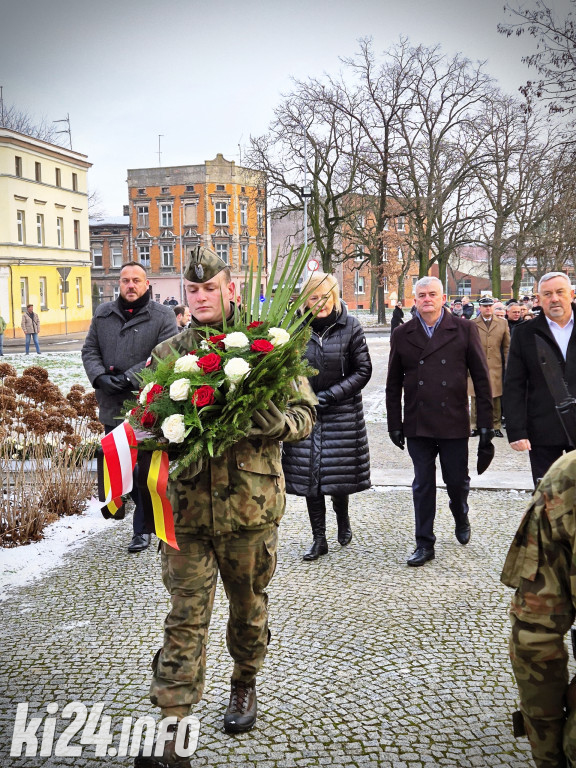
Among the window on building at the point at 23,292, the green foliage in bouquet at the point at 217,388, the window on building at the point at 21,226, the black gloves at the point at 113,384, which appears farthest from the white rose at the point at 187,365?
the window on building at the point at 21,226

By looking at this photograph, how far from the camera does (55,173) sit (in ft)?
162

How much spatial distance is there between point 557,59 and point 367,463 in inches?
374

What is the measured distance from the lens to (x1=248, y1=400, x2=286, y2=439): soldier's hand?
10.9ft

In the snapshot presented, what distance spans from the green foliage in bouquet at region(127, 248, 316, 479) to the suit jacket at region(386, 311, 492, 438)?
9.64 ft

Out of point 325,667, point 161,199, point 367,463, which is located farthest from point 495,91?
point 161,199

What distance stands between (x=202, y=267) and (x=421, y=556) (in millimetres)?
3411

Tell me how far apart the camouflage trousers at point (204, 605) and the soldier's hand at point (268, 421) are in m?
0.48

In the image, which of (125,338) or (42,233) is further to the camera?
(42,233)

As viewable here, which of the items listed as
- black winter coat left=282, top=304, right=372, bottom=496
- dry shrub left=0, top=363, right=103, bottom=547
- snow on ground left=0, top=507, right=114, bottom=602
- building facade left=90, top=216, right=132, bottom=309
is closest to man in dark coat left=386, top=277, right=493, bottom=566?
black winter coat left=282, top=304, right=372, bottom=496

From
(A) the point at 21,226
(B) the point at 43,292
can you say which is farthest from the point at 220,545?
(B) the point at 43,292

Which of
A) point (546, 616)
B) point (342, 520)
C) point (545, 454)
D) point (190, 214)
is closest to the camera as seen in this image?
point (546, 616)

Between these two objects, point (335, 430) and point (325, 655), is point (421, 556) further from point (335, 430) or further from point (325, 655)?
point (325, 655)

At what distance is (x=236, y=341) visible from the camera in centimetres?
331

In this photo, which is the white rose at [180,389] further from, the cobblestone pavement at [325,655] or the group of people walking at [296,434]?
the cobblestone pavement at [325,655]
